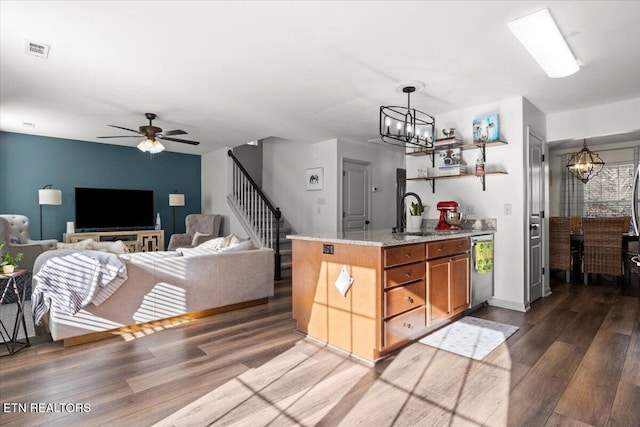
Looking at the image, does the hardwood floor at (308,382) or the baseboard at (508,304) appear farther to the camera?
the baseboard at (508,304)

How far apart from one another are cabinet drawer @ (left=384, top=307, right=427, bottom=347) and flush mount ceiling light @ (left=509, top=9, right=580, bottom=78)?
220 centimetres

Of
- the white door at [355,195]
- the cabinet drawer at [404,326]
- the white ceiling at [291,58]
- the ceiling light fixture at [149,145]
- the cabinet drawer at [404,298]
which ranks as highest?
the white ceiling at [291,58]

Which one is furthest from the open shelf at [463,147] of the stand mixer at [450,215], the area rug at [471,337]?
the area rug at [471,337]

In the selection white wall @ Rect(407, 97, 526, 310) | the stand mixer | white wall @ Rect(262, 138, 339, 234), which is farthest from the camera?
white wall @ Rect(262, 138, 339, 234)

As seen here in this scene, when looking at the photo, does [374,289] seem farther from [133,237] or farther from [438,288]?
[133,237]

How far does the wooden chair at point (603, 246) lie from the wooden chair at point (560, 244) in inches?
8.3

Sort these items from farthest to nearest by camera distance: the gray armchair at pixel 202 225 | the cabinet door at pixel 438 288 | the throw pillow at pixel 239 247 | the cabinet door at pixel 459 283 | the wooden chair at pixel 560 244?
the gray armchair at pixel 202 225 < the wooden chair at pixel 560 244 < the throw pillow at pixel 239 247 < the cabinet door at pixel 459 283 < the cabinet door at pixel 438 288

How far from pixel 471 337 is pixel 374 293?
1193 mm

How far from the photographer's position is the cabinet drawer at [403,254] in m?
2.56

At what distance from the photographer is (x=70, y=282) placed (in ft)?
9.13

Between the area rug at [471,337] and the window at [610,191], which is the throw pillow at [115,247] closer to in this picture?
the area rug at [471,337]

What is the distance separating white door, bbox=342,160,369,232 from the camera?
253 inches

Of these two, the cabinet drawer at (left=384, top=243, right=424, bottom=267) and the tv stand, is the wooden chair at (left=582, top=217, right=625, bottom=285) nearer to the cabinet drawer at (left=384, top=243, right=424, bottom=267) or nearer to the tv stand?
the cabinet drawer at (left=384, top=243, right=424, bottom=267)

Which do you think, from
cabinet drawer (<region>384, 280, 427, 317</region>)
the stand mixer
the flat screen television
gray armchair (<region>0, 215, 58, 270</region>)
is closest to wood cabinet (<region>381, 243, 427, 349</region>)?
cabinet drawer (<region>384, 280, 427, 317</region>)
